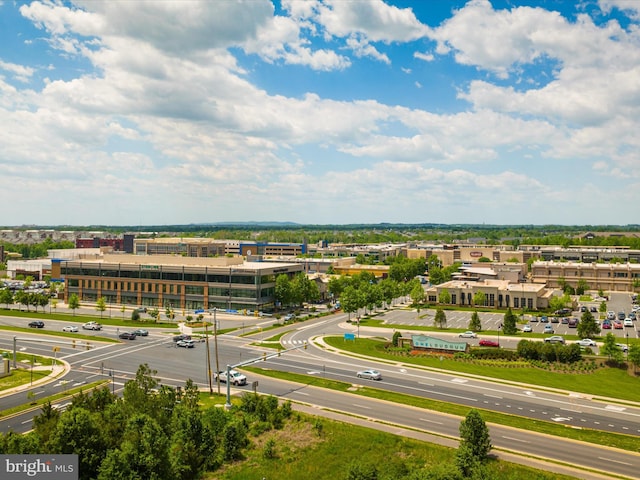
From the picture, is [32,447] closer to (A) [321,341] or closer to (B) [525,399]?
(B) [525,399]

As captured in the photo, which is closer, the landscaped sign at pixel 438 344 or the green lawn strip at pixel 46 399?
the green lawn strip at pixel 46 399

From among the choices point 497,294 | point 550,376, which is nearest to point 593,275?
point 497,294

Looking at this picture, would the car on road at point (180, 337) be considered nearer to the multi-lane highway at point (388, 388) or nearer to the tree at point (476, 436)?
the multi-lane highway at point (388, 388)

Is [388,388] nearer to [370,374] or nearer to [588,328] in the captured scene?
[370,374]

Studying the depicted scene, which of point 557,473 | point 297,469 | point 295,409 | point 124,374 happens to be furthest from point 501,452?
point 124,374

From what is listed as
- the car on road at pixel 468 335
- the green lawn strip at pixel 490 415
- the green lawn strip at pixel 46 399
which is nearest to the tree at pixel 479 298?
the car on road at pixel 468 335

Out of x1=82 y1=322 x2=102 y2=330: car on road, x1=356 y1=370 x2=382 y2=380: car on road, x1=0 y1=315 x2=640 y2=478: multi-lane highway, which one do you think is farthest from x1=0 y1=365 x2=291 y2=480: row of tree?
x1=82 y1=322 x2=102 y2=330: car on road
